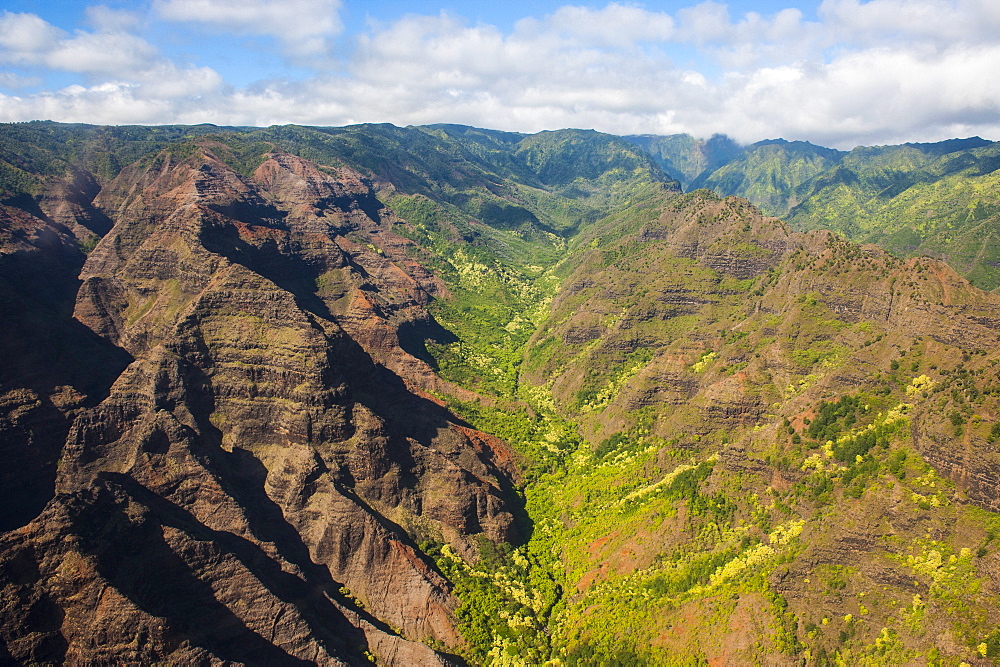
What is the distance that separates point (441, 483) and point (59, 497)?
55947mm

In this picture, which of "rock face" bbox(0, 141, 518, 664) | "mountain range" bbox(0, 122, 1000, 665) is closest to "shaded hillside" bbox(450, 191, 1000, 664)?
"mountain range" bbox(0, 122, 1000, 665)

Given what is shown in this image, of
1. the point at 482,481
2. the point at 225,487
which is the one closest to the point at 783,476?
A: the point at 482,481

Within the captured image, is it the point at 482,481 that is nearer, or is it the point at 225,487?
the point at 225,487

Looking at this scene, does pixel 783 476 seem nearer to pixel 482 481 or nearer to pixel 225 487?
pixel 482 481

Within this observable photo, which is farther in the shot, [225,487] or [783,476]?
[225,487]

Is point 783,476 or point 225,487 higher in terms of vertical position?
point 225,487

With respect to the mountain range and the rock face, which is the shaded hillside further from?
the rock face

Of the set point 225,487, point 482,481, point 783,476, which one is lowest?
point 482,481

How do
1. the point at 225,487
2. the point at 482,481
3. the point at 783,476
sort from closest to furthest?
the point at 783,476
the point at 225,487
the point at 482,481

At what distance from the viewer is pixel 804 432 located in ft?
278

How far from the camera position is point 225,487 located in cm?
8306

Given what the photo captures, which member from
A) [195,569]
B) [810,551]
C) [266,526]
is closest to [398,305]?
[266,526]

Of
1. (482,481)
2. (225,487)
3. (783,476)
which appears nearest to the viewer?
(783,476)

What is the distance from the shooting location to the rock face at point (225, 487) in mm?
56750
